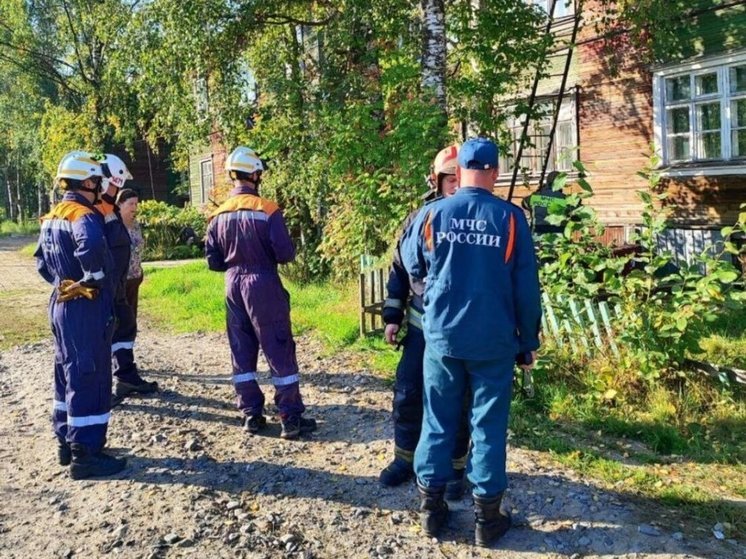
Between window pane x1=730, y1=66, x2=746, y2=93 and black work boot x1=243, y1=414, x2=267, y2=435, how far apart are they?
9.61m

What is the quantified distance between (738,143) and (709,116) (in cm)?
71

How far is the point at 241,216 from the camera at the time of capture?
498cm

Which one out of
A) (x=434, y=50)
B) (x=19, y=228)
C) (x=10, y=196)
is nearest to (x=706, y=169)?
(x=434, y=50)

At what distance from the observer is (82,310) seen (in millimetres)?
4418

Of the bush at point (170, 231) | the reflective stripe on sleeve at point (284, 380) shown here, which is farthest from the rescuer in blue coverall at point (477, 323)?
the bush at point (170, 231)

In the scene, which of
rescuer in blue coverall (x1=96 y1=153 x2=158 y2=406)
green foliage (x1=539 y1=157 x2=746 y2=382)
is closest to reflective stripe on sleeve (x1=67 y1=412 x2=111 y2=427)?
rescuer in blue coverall (x1=96 y1=153 x2=158 y2=406)

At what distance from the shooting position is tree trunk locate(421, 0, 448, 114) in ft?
27.0

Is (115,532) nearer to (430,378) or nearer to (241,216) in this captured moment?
(430,378)

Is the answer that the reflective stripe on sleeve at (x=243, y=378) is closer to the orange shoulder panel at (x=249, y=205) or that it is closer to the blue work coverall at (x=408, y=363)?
the orange shoulder panel at (x=249, y=205)

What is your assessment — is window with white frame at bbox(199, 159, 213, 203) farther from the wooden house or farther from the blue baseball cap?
the blue baseball cap

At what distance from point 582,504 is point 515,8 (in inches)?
281

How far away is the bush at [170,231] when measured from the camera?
66.1 ft

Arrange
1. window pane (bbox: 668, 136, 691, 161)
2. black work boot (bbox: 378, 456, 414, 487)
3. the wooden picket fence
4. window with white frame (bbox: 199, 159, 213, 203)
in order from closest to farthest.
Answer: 1. black work boot (bbox: 378, 456, 414, 487)
2. the wooden picket fence
3. window pane (bbox: 668, 136, 691, 161)
4. window with white frame (bbox: 199, 159, 213, 203)

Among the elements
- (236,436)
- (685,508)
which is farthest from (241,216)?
(685,508)
